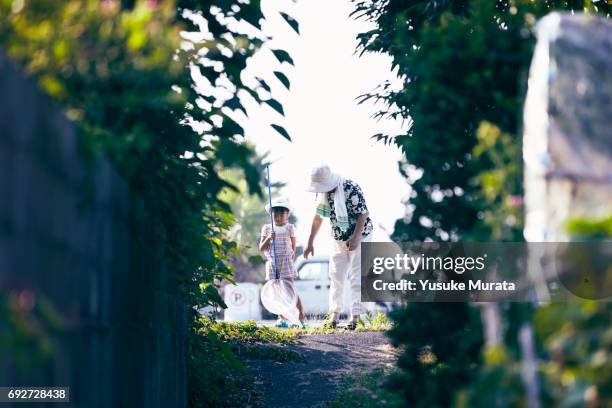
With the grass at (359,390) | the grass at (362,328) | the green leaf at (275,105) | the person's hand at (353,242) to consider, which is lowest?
the grass at (359,390)

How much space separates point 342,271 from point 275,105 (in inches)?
281

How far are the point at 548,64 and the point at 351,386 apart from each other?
535 cm

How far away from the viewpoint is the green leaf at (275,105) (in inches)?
214

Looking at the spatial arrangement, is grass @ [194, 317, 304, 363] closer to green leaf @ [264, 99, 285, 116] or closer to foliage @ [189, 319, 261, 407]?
foliage @ [189, 319, 261, 407]

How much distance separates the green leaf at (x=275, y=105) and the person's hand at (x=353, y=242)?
6.81 metres

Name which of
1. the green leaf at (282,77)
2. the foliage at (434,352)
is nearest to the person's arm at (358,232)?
the green leaf at (282,77)

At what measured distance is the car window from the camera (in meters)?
26.4

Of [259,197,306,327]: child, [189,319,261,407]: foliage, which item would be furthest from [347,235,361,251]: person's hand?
[189,319,261,407]: foliage

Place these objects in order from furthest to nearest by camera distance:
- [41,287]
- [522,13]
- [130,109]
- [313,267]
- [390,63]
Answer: [313,267]
[390,63]
[522,13]
[130,109]
[41,287]

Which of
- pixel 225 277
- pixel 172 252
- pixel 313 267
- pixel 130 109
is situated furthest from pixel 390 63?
pixel 313 267

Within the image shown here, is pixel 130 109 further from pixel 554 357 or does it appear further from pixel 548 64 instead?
pixel 554 357

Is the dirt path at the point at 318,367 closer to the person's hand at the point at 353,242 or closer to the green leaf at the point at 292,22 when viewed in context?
the person's hand at the point at 353,242

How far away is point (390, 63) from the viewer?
1347 cm

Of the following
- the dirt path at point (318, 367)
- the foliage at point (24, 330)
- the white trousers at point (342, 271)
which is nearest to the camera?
the foliage at point (24, 330)
